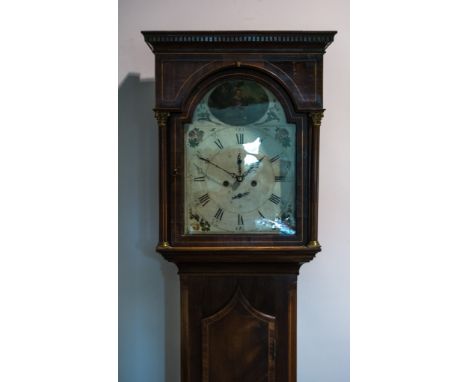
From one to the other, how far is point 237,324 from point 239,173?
49 centimetres

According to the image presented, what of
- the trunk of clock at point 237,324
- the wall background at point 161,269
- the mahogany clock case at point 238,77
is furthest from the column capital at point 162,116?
the trunk of clock at point 237,324

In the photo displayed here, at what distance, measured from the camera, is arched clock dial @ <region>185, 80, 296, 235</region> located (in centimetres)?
122

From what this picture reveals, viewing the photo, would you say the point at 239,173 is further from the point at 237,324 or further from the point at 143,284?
the point at 143,284

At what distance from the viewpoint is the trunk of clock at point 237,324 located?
4.08 feet

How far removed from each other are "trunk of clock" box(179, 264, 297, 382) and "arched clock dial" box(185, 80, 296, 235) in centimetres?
15

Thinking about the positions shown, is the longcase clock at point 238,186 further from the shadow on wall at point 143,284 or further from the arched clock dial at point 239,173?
the shadow on wall at point 143,284

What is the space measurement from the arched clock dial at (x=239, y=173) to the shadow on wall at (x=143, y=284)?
33 centimetres

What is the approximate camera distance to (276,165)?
1221 mm

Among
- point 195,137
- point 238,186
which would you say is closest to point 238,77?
point 195,137

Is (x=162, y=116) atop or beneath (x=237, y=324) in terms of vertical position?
atop

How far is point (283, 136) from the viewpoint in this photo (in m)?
1.22

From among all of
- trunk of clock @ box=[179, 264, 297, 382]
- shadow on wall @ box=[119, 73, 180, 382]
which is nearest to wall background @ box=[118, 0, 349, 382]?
shadow on wall @ box=[119, 73, 180, 382]
